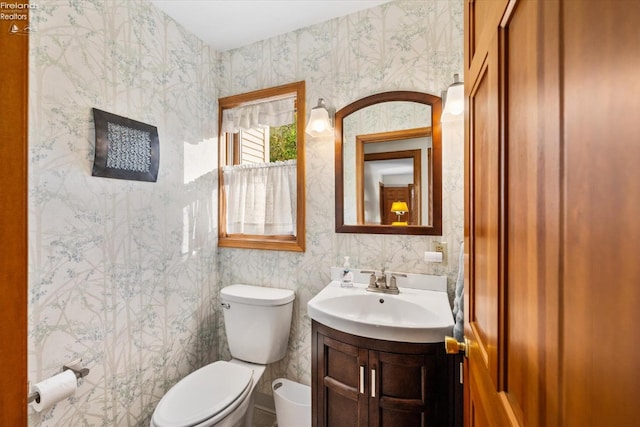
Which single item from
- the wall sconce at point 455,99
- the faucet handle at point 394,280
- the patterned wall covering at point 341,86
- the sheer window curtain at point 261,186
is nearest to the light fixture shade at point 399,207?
the patterned wall covering at point 341,86

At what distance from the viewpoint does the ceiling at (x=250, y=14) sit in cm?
157

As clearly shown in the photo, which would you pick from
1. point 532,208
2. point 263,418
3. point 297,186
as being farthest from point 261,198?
point 532,208

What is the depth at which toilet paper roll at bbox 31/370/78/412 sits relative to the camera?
103cm

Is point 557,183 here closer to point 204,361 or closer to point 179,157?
point 179,157

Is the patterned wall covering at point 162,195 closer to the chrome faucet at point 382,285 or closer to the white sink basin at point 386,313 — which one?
the chrome faucet at point 382,285

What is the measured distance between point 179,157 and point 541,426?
1896mm

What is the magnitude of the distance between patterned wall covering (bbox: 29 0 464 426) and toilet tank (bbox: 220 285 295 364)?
12 cm

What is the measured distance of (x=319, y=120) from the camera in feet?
5.29


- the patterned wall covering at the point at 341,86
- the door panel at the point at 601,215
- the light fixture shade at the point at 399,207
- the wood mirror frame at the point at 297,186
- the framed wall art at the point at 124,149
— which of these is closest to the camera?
the door panel at the point at 601,215

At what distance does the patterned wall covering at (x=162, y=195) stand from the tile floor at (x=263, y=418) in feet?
0.48

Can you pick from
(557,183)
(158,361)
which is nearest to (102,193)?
(158,361)

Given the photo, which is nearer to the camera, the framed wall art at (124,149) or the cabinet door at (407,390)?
the cabinet door at (407,390)

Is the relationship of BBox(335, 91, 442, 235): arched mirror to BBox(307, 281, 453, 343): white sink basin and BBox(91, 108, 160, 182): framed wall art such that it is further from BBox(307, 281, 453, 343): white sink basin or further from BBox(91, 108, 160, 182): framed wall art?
BBox(91, 108, 160, 182): framed wall art

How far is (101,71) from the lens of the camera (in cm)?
131
